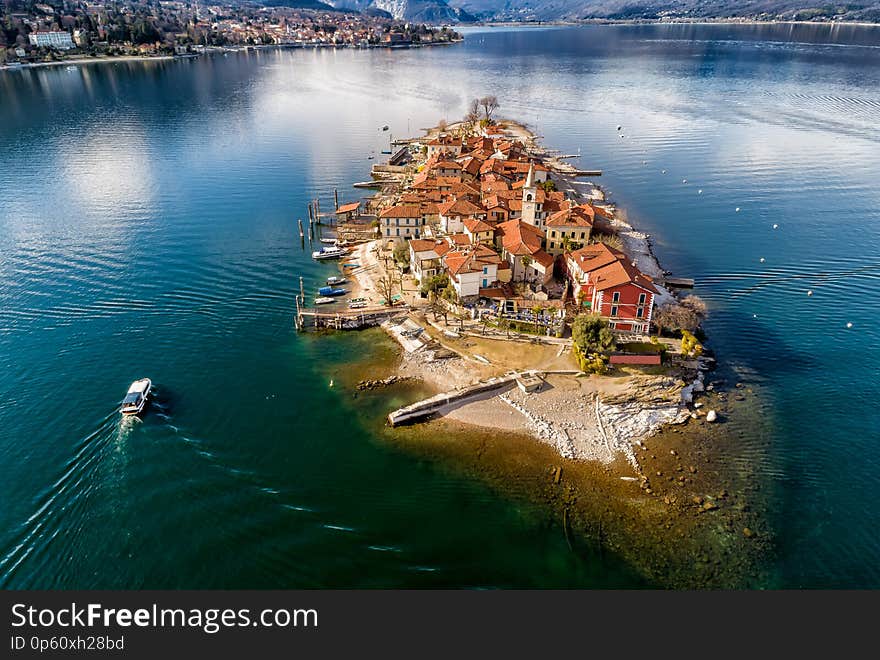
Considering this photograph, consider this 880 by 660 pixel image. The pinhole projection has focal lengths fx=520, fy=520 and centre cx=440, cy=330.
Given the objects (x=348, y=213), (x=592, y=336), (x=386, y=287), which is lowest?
(x=386, y=287)

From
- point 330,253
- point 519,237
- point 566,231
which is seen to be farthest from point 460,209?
point 330,253

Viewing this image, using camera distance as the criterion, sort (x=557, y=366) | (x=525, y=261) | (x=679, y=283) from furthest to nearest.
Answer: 1. (x=679, y=283)
2. (x=525, y=261)
3. (x=557, y=366)

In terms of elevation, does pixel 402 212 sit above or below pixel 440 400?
above

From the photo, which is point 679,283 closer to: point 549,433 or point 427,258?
point 427,258

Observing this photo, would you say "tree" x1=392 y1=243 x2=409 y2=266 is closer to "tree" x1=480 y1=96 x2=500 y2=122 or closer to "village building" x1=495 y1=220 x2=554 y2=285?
"village building" x1=495 y1=220 x2=554 y2=285

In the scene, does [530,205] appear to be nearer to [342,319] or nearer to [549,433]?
[342,319]

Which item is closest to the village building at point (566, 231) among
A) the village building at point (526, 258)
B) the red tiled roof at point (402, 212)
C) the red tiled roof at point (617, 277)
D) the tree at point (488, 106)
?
the village building at point (526, 258)

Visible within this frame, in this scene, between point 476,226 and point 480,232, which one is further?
point 476,226

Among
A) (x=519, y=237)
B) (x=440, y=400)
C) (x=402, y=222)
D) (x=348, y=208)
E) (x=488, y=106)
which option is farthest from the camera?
(x=488, y=106)
